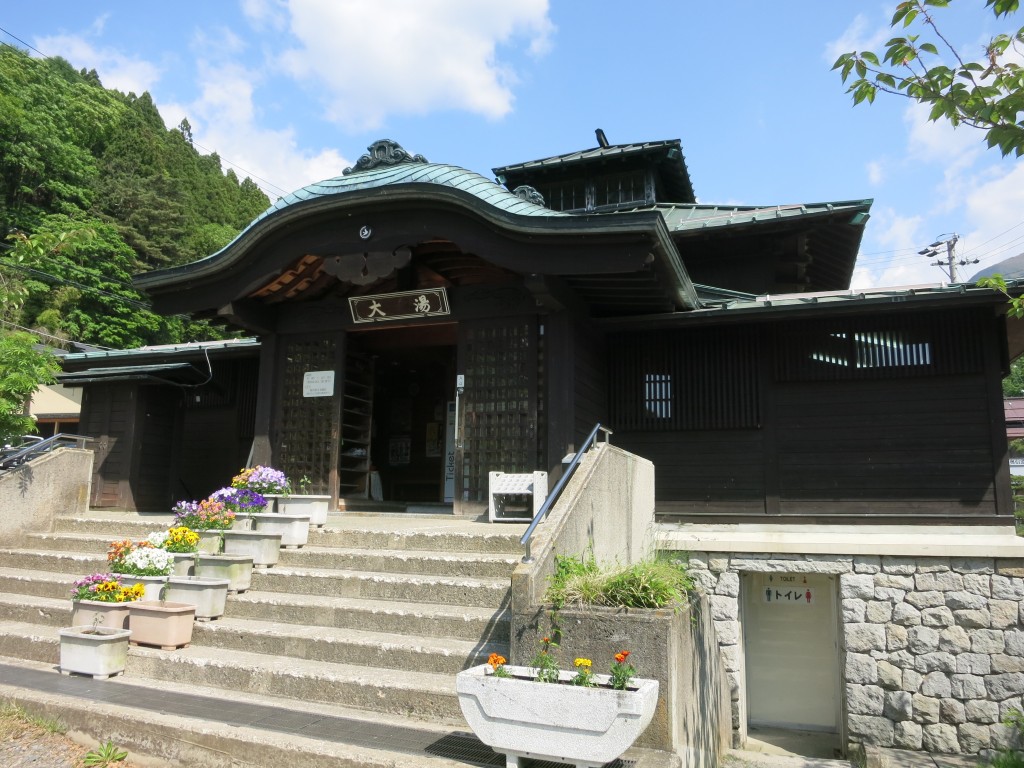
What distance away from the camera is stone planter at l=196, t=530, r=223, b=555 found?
7.07 meters

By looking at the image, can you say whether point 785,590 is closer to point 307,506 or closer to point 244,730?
point 307,506

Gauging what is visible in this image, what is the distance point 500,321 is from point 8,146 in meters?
33.1

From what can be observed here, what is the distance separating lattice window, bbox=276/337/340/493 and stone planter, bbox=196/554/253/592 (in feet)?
10.7

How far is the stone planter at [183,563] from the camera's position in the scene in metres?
6.57

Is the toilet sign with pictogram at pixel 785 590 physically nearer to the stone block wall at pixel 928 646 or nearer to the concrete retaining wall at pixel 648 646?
the stone block wall at pixel 928 646

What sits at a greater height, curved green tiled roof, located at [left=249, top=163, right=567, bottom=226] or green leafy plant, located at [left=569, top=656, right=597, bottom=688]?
curved green tiled roof, located at [left=249, top=163, right=567, bottom=226]

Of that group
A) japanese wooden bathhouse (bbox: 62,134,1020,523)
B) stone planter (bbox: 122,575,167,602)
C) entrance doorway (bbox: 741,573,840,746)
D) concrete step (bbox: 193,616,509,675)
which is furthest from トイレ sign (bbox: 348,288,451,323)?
entrance doorway (bbox: 741,573,840,746)

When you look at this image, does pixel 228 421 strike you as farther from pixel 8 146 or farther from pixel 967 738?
pixel 8 146

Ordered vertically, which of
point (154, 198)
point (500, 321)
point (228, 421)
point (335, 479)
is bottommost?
point (335, 479)

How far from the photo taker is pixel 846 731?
8.09 meters

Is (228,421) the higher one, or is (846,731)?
(228,421)

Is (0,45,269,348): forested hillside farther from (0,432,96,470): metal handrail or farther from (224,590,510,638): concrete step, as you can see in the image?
(224,590,510,638): concrete step

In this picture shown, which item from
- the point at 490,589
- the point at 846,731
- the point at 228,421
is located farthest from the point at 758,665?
the point at 228,421

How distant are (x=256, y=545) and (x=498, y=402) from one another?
3463mm
